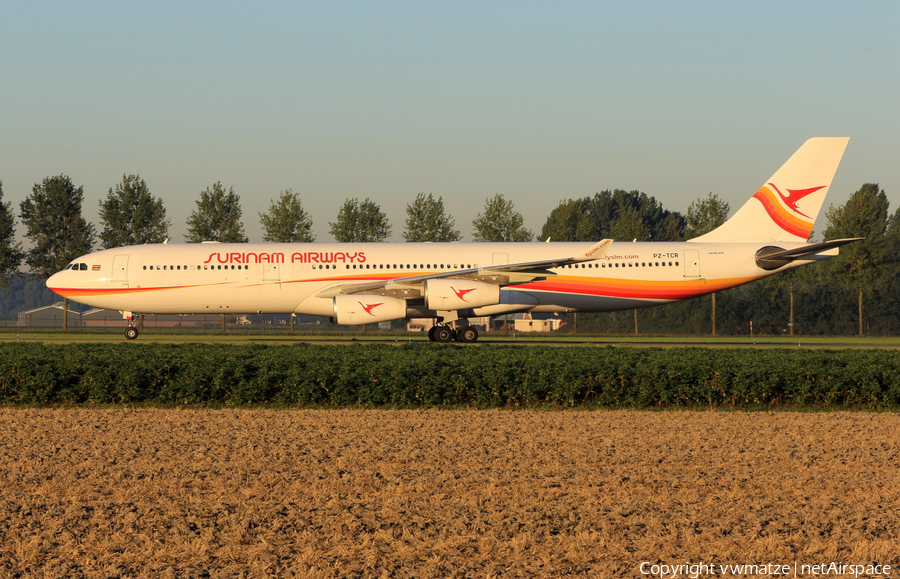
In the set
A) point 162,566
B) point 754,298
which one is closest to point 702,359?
point 162,566

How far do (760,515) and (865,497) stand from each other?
4.82ft

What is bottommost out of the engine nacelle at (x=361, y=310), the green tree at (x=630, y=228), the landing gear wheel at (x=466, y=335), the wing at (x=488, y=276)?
the landing gear wheel at (x=466, y=335)

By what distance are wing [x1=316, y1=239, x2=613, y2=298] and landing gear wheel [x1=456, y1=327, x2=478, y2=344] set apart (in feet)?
6.00

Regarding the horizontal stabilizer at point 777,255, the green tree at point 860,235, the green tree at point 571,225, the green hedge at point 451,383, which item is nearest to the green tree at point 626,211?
the green tree at point 571,225

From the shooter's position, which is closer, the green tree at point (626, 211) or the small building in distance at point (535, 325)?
the small building in distance at point (535, 325)

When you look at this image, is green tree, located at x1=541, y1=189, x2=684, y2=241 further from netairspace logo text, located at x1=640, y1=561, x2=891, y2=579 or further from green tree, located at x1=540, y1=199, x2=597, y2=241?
netairspace logo text, located at x1=640, y1=561, x2=891, y2=579

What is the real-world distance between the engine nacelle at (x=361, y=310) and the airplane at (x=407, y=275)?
3.58 ft

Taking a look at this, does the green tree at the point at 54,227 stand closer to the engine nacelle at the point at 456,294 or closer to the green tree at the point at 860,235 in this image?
the engine nacelle at the point at 456,294

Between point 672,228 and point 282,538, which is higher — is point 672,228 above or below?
above

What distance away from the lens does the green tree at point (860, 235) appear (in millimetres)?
45250

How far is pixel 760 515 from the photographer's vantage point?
7.54 meters

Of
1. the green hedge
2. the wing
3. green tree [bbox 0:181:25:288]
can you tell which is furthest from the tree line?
the green hedge

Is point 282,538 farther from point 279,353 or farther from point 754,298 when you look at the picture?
point 754,298

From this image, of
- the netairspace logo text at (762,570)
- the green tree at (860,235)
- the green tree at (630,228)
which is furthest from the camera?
the green tree at (630,228)
